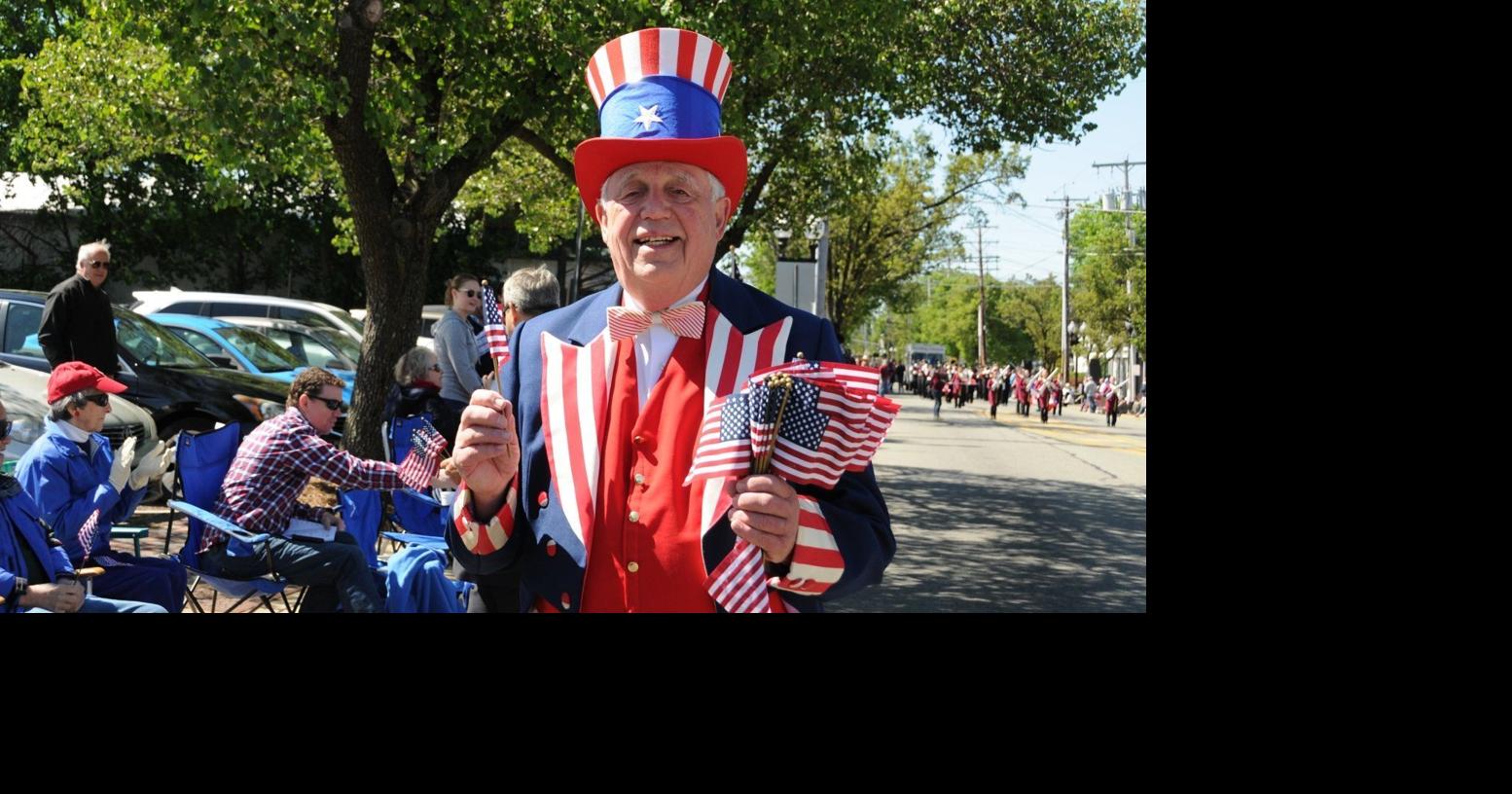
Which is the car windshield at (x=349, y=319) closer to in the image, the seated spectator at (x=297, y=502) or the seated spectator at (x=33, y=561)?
the seated spectator at (x=297, y=502)

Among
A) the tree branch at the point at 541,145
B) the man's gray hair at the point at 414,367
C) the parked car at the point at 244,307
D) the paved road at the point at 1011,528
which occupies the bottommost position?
the paved road at the point at 1011,528

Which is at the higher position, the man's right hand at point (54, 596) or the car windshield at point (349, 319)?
the car windshield at point (349, 319)

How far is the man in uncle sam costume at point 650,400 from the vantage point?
2346mm

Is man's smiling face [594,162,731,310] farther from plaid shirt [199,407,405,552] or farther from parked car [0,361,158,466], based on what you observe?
parked car [0,361,158,466]

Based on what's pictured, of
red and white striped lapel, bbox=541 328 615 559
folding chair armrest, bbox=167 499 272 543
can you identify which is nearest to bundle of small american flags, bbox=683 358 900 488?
red and white striped lapel, bbox=541 328 615 559

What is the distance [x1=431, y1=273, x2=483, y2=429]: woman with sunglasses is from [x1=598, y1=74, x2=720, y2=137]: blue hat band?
5.16m

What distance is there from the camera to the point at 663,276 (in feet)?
7.75

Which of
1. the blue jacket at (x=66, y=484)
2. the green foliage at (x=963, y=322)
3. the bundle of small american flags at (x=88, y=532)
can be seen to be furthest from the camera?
the green foliage at (x=963, y=322)

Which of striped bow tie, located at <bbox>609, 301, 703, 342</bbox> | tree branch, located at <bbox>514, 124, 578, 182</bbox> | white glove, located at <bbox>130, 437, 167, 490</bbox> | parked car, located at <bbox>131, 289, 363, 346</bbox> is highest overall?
tree branch, located at <bbox>514, 124, 578, 182</bbox>

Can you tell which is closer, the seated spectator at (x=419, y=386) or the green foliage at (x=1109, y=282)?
the seated spectator at (x=419, y=386)

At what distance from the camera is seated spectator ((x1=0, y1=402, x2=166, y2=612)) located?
4.55m

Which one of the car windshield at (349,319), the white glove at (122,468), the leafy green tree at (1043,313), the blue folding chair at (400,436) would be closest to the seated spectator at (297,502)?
the white glove at (122,468)

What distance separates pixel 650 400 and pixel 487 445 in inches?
12.0

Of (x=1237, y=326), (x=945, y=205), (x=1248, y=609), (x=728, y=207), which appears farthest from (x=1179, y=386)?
(x=945, y=205)
